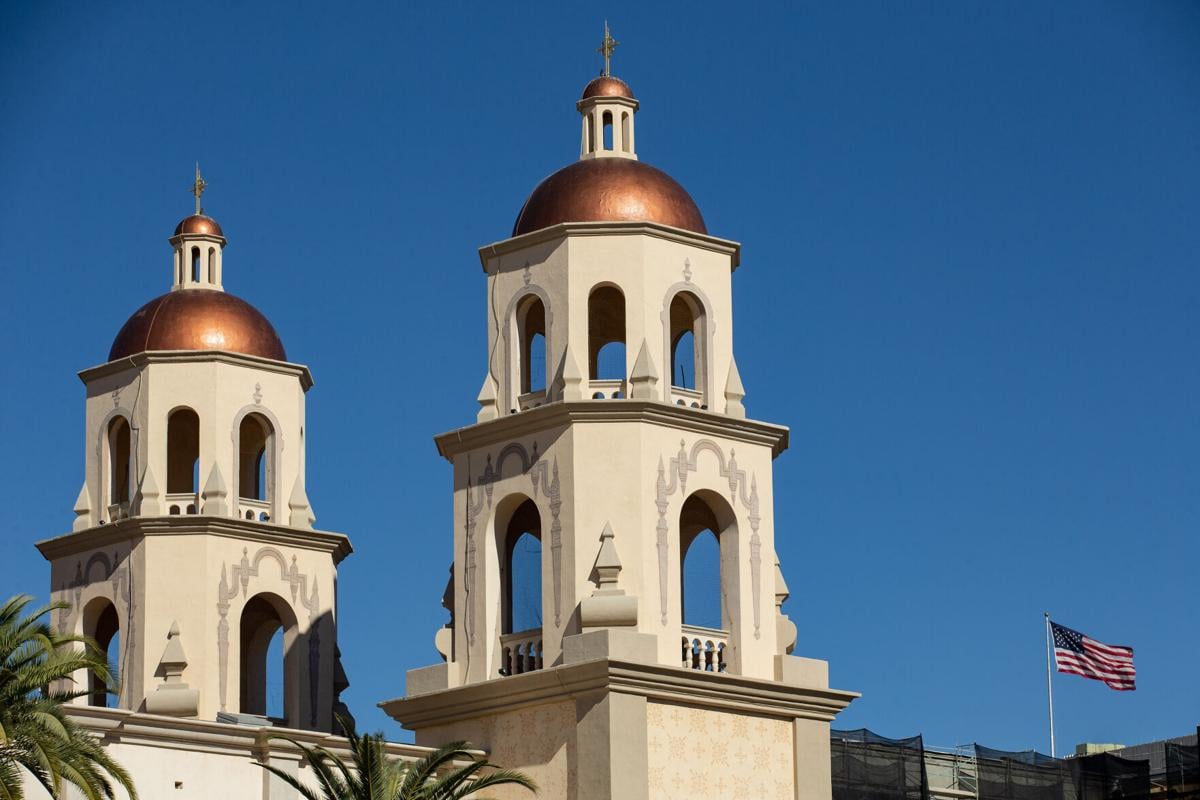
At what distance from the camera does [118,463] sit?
172ft

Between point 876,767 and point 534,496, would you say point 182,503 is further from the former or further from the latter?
point 876,767

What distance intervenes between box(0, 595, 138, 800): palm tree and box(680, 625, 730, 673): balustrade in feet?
32.8

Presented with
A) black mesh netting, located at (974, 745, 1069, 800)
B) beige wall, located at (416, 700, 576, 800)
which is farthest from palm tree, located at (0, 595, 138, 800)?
black mesh netting, located at (974, 745, 1069, 800)

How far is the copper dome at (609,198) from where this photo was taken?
154 ft

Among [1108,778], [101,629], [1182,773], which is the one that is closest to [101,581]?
[101,629]

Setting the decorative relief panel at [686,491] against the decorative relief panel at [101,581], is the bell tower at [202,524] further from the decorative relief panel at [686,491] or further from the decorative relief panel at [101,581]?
the decorative relief panel at [686,491]

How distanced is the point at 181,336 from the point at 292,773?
12.5 metres

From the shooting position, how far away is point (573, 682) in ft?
142

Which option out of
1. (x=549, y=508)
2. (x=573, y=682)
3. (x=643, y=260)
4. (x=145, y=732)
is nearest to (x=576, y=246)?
(x=643, y=260)

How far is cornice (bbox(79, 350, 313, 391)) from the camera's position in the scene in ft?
170

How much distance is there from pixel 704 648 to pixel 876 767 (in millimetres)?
18460

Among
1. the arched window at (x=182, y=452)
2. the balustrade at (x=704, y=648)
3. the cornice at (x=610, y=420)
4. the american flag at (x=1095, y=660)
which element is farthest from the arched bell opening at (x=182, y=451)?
the american flag at (x=1095, y=660)

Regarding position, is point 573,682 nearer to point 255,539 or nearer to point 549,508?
point 549,508

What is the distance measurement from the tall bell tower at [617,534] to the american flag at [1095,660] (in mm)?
18447
